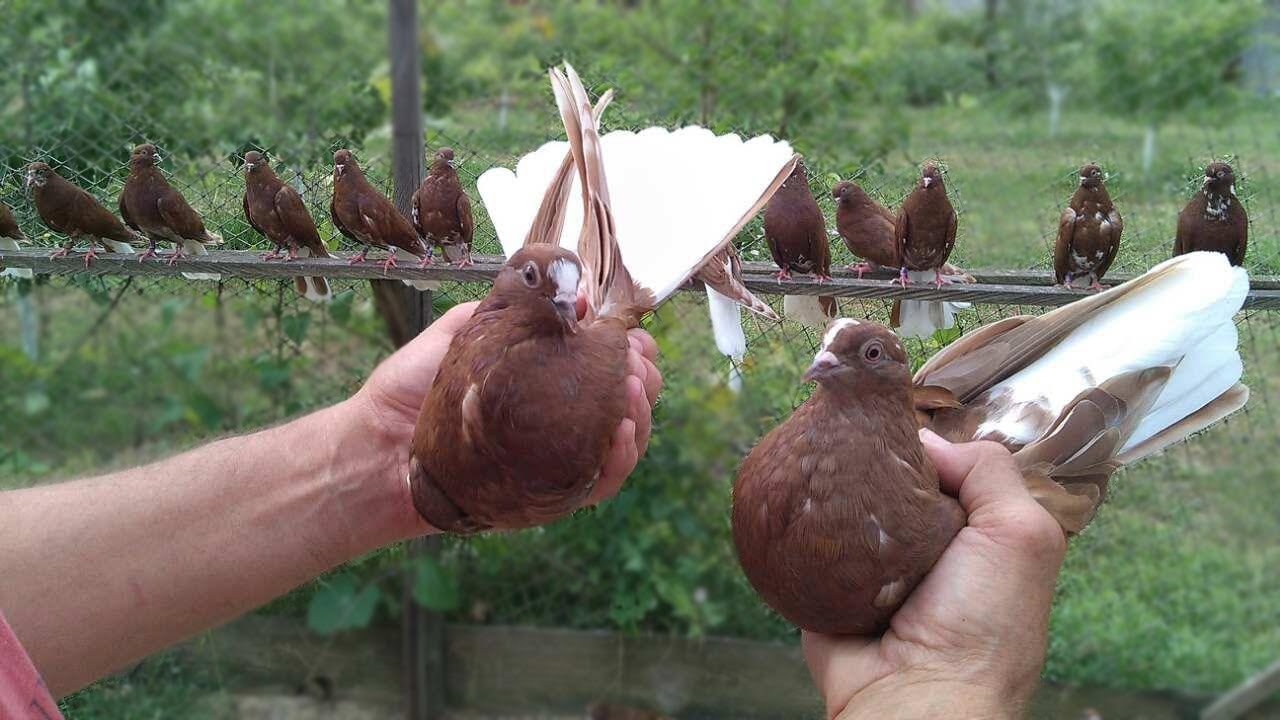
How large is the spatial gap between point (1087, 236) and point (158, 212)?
6.58ft

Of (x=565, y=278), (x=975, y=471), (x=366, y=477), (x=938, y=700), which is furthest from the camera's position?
(x=366, y=477)

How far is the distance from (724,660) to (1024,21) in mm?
7354

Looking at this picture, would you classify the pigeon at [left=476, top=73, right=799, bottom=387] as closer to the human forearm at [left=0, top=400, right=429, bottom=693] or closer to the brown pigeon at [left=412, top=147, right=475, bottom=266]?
the brown pigeon at [left=412, top=147, right=475, bottom=266]

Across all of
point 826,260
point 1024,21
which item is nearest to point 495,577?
point 826,260

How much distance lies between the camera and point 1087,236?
212cm

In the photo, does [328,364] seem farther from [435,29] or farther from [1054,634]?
A: [435,29]

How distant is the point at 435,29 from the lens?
7000 millimetres

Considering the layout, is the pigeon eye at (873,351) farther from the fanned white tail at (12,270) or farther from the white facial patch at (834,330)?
the fanned white tail at (12,270)

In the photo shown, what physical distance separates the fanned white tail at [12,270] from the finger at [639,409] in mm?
1554

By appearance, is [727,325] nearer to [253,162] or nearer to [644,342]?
[644,342]

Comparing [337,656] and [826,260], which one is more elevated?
[826,260]

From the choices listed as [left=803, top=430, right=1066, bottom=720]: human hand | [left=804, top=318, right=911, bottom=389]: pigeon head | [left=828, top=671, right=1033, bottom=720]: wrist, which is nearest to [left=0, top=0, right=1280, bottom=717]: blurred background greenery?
[left=804, top=318, right=911, bottom=389]: pigeon head

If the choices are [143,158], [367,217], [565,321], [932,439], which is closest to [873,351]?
[932,439]

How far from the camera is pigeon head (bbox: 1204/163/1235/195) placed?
2.04m
